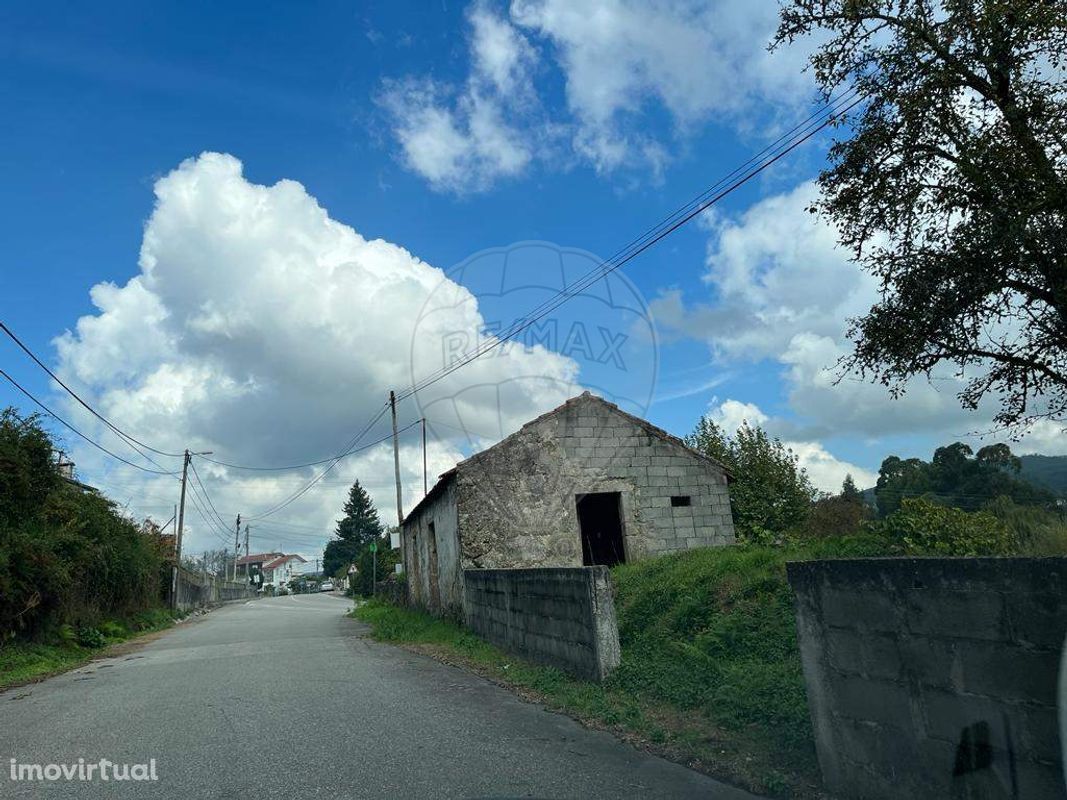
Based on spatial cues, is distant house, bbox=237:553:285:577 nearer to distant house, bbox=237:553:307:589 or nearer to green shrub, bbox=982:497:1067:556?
distant house, bbox=237:553:307:589

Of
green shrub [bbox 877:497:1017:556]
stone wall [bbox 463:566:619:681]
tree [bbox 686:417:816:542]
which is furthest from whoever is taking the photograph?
tree [bbox 686:417:816:542]

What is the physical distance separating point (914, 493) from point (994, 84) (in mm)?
35334

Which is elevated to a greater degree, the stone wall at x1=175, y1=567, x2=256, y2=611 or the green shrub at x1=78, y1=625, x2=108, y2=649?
the stone wall at x1=175, y1=567, x2=256, y2=611

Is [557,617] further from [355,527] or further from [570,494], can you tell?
[355,527]

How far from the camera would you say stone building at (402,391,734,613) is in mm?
14734

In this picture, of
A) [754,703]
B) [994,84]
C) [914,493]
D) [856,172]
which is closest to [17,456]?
[754,703]

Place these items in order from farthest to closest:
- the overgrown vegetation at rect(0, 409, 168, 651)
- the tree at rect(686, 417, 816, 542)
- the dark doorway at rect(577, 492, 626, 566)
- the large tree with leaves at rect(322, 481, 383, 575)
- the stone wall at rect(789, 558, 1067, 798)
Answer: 1. the large tree with leaves at rect(322, 481, 383, 575)
2. the tree at rect(686, 417, 816, 542)
3. the dark doorway at rect(577, 492, 626, 566)
4. the overgrown vegetation at rect(0, 409, 168, 651)
5. the stone wall at rect(789, 558, 1067, 798)

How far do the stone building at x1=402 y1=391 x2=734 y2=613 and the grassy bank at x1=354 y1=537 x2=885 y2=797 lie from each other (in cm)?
502

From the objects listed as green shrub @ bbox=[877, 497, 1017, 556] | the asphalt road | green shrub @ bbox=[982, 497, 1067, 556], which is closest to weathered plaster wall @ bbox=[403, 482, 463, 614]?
the asphalt road

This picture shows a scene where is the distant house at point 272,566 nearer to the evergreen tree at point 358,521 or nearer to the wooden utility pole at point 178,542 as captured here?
the evergreen tree at point 358,521

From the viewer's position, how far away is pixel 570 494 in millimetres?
15484

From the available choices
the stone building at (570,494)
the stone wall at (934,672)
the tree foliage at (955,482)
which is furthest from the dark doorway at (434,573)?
the tree foliage at (955,482)

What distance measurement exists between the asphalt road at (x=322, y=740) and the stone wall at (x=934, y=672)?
0.85m

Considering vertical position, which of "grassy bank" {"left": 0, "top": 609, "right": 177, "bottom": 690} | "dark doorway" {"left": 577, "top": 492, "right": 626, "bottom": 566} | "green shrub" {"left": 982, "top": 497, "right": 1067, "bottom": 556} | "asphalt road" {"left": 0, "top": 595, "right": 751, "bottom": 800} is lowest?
"asphalt road" {"left": 0, "top": 595, "right": 751, "bottom": 800}
